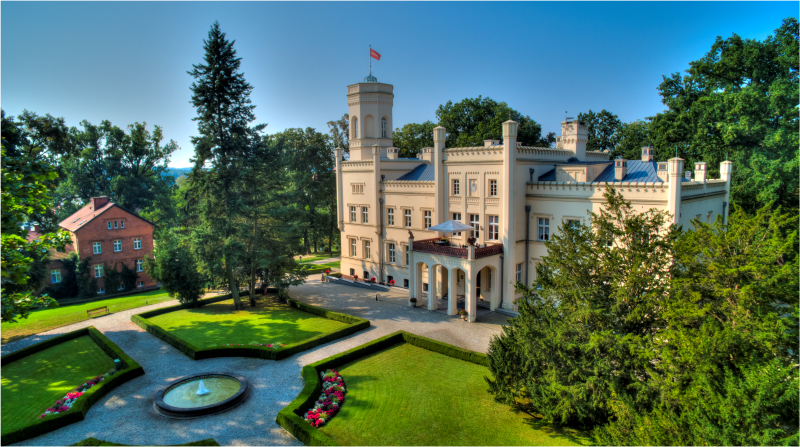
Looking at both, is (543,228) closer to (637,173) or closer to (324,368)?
(637,173)

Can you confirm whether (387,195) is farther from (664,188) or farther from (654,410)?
(654,410)

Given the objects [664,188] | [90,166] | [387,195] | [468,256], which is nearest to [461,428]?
[468,256]

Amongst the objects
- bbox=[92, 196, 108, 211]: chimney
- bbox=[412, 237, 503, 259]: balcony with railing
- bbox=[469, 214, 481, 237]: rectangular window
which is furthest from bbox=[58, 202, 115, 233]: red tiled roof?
bbox=[469, 214, 481, 237]: rectangular window

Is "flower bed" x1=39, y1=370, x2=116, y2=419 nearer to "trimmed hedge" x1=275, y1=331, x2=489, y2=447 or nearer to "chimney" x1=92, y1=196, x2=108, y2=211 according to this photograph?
"trimmed hedge" x1=275, y1=331, x2=489, y2=447

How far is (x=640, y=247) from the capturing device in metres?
13.2

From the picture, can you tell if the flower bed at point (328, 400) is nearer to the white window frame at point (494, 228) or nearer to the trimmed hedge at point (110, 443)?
the trimmed hedge at point (110, 443)

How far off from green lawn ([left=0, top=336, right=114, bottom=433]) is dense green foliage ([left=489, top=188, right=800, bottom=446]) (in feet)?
59.3

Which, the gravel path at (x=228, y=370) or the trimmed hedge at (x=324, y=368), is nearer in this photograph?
the trimmed hedge at (x=324, y=368)

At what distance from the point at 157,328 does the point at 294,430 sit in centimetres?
1501

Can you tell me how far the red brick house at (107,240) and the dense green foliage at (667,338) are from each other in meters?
41.6

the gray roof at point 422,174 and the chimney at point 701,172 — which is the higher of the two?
the gray roof at point 422,174

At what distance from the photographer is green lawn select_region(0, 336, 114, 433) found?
55.2 ft

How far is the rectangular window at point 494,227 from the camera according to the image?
95.4 feet

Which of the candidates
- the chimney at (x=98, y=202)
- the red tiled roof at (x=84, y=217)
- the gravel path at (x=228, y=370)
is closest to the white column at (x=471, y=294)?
the gravel path at (x=228, y=370)
